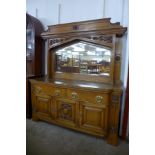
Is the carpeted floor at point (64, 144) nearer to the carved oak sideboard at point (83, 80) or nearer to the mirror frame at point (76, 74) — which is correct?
the carved oak sideboard at point (83, 80)

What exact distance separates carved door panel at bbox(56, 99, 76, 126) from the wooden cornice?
121cm

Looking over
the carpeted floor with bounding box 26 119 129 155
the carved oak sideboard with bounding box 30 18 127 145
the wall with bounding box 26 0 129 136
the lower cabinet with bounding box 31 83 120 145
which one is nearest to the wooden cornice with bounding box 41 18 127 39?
the carved oak sideboard with bounding box 30 18 127 145

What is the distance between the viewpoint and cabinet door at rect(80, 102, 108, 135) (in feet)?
6.75

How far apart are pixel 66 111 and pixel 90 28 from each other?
4.69 feet

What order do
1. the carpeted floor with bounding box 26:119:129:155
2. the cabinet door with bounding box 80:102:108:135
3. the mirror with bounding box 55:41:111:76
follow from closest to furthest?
the carpeted floor with bounding box 26:119:129:155 → the cabinet door with bounding box 80:102:108:135 → the mirror with bounding box 55:41:111:76

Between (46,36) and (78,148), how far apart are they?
2041 millimetres

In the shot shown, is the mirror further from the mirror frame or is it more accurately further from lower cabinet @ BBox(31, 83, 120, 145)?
lower cabinet @ BBox(31, 83, 120, 145)

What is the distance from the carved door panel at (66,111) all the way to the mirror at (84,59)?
26.5 inches

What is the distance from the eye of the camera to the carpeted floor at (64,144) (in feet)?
6.38

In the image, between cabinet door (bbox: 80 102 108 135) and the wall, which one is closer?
cabinet door (bbox: 80 102 108 135)
